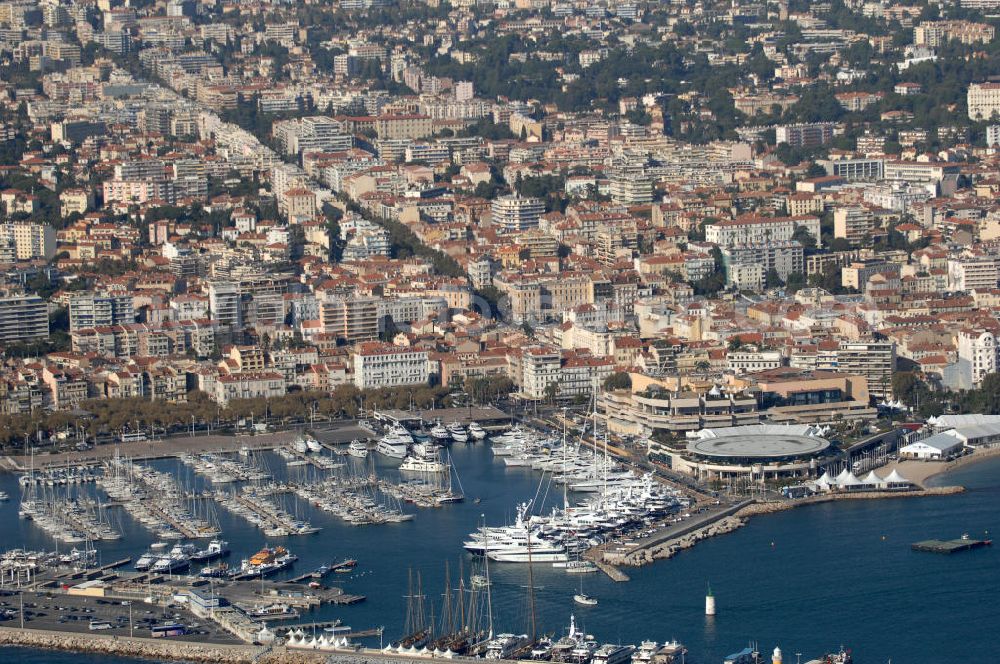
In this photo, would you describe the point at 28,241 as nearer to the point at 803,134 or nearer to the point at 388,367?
the point at 388,367

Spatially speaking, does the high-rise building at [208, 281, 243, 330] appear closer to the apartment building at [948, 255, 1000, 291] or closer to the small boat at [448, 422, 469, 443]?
the small boat at [448, 422, 469, 443]

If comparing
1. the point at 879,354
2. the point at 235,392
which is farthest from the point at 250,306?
the point at 879,354

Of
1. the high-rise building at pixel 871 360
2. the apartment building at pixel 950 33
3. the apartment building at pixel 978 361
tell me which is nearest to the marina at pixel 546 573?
the high-rise building at pixel 871 360

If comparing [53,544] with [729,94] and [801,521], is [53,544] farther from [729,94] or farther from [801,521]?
[729,94]

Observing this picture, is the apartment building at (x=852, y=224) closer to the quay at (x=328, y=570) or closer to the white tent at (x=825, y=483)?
the white tent at (x=825, y=483)

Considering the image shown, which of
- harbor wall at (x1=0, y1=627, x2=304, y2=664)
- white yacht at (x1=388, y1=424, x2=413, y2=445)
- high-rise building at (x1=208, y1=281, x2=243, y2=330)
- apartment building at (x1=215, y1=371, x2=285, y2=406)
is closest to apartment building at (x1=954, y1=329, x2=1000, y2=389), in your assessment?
white yacht at (x1=388, y1=424, x2=413, y2=445)

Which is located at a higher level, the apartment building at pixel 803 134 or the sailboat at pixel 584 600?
the apartment building at pixel 803 134

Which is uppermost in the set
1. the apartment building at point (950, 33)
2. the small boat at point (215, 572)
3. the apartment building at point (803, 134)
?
the apartment building at point (950, 33)
